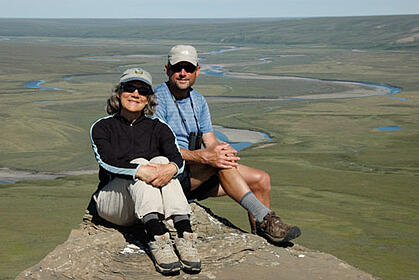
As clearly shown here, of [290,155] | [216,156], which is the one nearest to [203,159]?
[216,156]

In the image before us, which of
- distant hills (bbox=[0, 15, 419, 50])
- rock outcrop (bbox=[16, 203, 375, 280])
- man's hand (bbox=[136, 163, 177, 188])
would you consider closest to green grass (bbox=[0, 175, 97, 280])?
rock outcrop (bbox=[16, 203, 375, 280])

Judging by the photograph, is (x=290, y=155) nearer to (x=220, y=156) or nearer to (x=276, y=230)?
(x=276, y=230)

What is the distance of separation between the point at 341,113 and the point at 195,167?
126ft

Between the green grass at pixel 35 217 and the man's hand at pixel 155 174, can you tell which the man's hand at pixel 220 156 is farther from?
the green grass at pixel 35 217

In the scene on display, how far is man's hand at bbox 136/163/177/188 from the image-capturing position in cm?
512

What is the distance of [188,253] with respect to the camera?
5.01 metres

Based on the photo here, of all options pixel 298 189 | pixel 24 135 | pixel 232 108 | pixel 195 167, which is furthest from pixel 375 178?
pixel 232 108

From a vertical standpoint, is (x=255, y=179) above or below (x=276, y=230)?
above

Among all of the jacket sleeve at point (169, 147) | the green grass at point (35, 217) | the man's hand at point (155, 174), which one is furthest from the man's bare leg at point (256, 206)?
the green grass at point (35, 217)

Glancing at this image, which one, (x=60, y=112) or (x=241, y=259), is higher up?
(x=241, y=259)

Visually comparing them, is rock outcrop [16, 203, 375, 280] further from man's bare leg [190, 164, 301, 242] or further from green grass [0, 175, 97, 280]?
green grass [0, 175, 97, 280]

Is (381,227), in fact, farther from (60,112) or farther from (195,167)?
(60,112)

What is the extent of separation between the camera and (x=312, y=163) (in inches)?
1049

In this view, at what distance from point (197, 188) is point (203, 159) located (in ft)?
1.51
